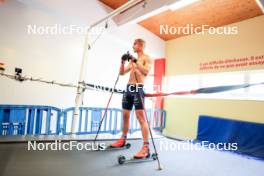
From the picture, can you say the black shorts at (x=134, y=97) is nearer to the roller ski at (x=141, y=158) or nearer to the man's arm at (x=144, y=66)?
the man's arm at (x=144, y=66)

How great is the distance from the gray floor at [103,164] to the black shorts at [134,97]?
2.05 feet

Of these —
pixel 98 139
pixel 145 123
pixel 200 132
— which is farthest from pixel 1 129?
pixel 200 132

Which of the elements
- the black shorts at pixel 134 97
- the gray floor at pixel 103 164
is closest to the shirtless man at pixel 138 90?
the black shorts at pixel 134 97

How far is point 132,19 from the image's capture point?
4.62 meters

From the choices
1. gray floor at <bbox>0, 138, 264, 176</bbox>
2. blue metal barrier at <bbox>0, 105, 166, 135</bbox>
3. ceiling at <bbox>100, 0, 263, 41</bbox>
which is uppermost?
ceiling at <bbox>100, 0, 263, 41</bbox>

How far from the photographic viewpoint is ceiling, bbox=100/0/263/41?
4048 millimetres

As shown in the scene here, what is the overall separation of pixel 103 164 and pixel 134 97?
0.94 m

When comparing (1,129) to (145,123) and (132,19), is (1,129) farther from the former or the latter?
(132,19)

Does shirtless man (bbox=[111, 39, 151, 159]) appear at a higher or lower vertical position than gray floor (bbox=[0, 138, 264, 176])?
higher

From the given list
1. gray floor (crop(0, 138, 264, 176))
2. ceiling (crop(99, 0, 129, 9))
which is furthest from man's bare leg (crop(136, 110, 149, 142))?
ceiling (crop(99, 0, 129, 9))

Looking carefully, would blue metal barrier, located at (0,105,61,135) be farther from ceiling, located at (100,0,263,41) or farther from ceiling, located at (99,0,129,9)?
ceiling, located at (100,0,263,41)

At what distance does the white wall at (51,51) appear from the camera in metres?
4.16

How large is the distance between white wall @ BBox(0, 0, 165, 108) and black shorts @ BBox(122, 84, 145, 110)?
2.25m

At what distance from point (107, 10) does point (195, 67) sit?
2445 mm
